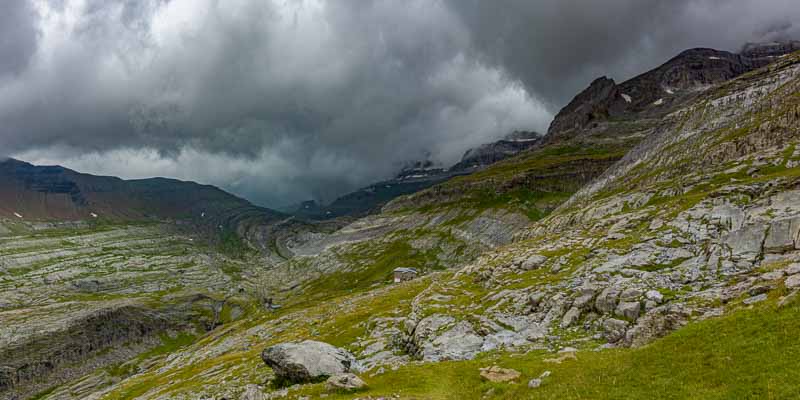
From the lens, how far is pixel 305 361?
41.1m

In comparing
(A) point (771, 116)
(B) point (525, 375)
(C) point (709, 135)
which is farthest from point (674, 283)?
(C) point (709, 135)

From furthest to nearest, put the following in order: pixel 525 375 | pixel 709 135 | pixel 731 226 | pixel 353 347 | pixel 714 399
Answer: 1. pixel 709 135
2. pixel 353 347
3. pixel 731 226
4. pixel 525 375
5. pixel 714 399

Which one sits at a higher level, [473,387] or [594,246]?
[594,246]

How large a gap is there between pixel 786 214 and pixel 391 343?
55.6m

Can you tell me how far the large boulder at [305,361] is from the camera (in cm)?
4044

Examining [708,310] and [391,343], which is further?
[391,343]

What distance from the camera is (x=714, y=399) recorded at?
16.9 metres

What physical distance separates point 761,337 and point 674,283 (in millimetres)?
23492

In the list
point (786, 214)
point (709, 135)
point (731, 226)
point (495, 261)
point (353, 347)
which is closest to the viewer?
point (786, 214)

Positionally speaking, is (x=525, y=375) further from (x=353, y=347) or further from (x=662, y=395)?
Answer: (x=353, y=347)

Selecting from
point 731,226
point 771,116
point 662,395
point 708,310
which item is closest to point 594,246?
point 731,226

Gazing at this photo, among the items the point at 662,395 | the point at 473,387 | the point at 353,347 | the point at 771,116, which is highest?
the point at 771,116

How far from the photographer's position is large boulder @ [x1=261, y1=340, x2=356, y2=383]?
1592 inches

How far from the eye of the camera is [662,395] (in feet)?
62.3
